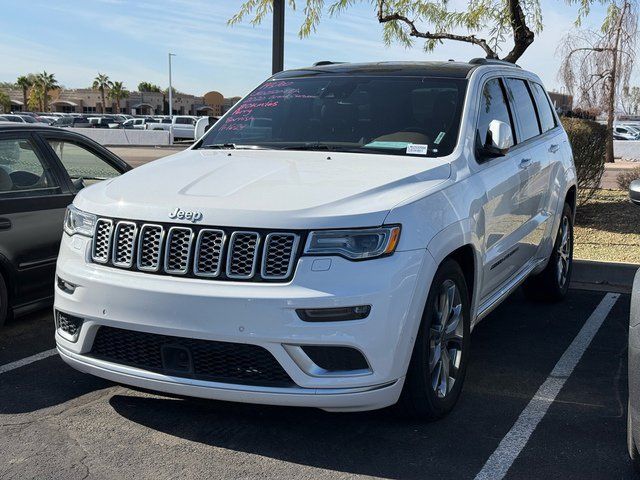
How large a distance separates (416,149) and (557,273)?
274 cm

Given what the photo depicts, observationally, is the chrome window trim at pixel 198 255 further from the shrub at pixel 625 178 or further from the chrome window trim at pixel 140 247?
the shrub at pixel 625 178

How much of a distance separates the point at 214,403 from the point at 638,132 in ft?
143

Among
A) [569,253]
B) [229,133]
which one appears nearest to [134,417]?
[229,133]

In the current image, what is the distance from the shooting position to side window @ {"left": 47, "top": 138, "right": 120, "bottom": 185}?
6.09 m

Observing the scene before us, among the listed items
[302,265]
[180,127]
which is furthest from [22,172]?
[180,127]

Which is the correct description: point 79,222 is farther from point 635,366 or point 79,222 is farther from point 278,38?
point 278,38

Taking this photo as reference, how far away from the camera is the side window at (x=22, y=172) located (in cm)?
Answer: 550

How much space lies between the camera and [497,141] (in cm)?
457

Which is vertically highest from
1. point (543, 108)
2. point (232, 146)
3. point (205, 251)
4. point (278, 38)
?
point (278, 38)

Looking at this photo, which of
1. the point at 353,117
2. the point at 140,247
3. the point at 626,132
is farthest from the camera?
the point at 626,132

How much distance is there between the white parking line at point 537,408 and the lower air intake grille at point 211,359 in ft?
3.39

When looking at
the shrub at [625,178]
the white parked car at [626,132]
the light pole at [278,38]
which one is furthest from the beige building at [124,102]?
the light pole at [278,38]

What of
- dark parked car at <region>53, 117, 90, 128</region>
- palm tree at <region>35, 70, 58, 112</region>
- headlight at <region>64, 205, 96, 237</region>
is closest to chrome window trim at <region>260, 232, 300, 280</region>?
headlight at <region>64, 205, 96, 237</region>

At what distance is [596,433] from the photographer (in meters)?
3.95
